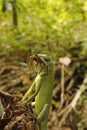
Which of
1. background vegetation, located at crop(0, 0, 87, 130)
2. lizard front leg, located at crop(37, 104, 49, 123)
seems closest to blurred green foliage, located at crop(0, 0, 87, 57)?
background vegetation, located at crop(0, 0, 87, 130)

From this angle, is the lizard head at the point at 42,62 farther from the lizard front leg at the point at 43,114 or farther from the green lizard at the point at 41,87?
the lizard front leg at the point at 43,114

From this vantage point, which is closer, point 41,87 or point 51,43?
point 41,87

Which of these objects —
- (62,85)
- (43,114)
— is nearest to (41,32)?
(62,85)

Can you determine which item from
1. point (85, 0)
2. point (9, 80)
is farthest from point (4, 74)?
point (85, 0)

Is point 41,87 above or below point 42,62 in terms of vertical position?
below

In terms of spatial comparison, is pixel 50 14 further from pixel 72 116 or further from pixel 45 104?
pixel 45 104

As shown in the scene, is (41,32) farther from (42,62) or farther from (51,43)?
(42,62)
